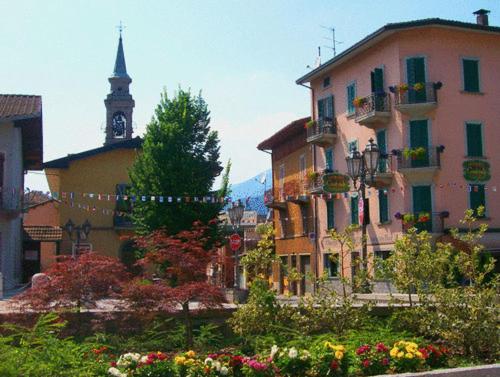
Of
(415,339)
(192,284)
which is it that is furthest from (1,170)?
(415,339)

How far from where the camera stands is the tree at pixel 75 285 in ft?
33.1

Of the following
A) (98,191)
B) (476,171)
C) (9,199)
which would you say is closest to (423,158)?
(476,171)

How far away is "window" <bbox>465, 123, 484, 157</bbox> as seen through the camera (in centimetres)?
2895

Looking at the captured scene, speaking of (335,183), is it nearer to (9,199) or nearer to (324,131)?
(324,131)

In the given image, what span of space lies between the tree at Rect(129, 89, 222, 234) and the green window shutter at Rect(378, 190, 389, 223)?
281 inches

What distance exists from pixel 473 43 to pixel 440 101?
3301mm

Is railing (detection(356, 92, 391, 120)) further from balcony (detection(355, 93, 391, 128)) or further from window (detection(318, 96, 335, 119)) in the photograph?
window (detection(318, 96, 335, 119))

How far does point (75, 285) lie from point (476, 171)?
71.4 ft

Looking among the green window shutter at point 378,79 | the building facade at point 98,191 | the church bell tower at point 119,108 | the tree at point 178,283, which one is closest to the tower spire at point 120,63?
the church bell tower at point 119,108

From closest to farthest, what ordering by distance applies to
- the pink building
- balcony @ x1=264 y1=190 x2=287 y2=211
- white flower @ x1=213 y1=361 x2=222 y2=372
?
white flower @ x1=213 y1=361 x2=222 y2=372, the pink building, balcony @ x1=264 y1=190 x2=287 y2=211

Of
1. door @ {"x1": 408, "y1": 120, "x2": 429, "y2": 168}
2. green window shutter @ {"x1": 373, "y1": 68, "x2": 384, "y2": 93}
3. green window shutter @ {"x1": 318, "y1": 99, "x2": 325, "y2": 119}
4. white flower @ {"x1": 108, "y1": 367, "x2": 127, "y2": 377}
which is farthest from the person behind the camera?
green window shutter @ {"x1": 318, "y1": 99, "x2": 325, "y2": 119}

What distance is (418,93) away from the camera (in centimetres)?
2836

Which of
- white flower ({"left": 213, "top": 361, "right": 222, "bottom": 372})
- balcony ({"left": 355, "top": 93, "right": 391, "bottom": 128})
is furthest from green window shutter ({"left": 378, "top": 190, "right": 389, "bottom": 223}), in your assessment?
white flower ({"left": 213, "top": 361, "right": 222, "bottom": 372})

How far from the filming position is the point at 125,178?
134 feet
